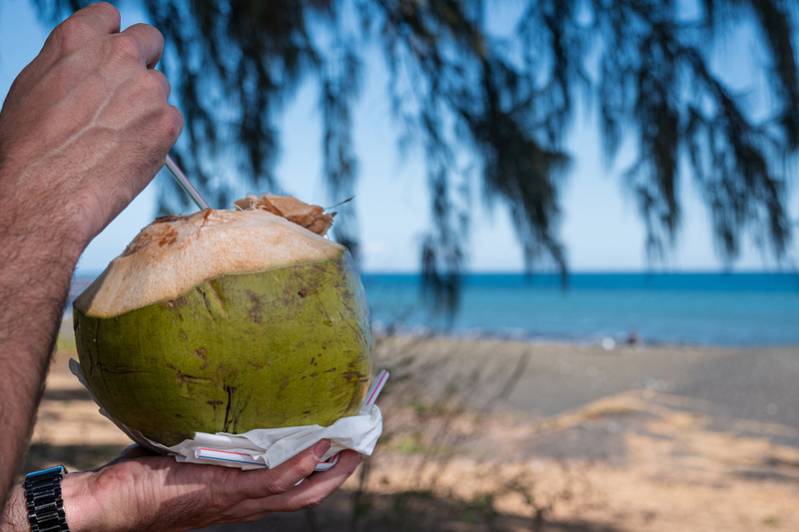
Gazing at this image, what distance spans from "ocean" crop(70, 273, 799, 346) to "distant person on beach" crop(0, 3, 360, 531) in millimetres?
350

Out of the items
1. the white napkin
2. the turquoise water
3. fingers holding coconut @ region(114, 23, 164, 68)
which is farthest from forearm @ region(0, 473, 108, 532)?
the turquoise water

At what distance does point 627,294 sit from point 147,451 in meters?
51.4

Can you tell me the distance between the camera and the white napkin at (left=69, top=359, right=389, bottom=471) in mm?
997

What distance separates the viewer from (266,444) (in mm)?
1014

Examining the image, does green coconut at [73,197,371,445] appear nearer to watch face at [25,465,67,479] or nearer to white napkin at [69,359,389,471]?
white napkin at [69,359,389,471]

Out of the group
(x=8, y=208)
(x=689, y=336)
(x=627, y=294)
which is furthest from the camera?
(x=627, y=294)

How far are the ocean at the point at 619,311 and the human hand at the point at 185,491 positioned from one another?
0.92 ft

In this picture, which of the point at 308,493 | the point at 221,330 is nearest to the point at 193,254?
the point at 221,330

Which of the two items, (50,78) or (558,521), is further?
(558,521)

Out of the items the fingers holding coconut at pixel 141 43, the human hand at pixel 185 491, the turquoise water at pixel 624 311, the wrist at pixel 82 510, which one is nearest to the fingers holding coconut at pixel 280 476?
the human hand at pixel 185 491

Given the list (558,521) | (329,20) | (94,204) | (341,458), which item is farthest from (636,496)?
(94,204)

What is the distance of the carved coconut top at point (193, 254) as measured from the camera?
0.99m

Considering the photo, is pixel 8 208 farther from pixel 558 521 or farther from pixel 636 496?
pixel 636 496

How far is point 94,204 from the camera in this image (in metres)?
0.84
